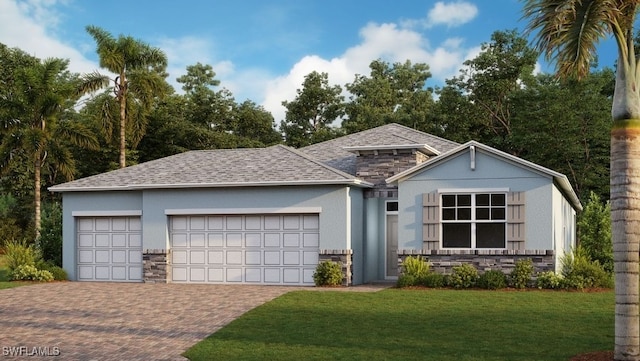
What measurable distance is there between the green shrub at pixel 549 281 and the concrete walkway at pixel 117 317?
14.2ft

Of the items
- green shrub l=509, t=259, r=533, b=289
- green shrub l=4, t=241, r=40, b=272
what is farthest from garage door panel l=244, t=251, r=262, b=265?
green shrub l=509, t=259, r=533, b=289

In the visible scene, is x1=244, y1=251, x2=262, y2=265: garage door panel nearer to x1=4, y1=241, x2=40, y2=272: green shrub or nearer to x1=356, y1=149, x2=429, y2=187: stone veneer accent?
x1=356, y1=149, x2=429, y2=187: stone veneer accent

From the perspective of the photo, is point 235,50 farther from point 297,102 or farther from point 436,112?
point 297,102

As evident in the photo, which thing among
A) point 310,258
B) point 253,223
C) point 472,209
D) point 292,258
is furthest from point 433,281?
point 253,223

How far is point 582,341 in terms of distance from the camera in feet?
39.0

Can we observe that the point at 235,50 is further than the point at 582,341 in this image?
Yes

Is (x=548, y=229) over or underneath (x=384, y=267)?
over

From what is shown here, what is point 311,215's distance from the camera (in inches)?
821

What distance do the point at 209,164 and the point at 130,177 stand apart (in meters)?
2.62

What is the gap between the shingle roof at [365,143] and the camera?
23547 millimetres

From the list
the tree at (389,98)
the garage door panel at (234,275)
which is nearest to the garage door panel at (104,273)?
the garage door panel at (234,275)

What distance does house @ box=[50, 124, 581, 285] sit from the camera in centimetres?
1944

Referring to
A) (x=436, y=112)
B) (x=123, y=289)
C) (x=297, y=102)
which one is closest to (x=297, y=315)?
(x=123, y=289)

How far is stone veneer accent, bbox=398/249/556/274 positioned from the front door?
2.20m
